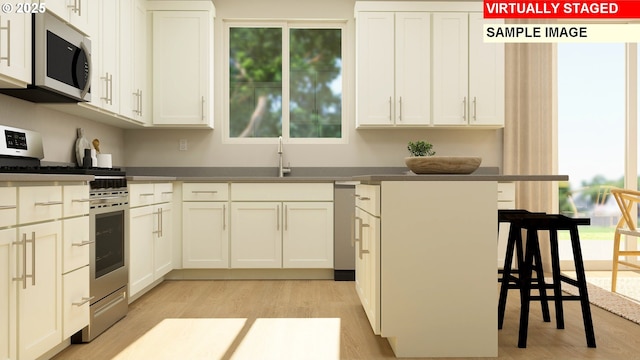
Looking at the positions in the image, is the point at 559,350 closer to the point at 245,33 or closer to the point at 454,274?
the point at 454,274

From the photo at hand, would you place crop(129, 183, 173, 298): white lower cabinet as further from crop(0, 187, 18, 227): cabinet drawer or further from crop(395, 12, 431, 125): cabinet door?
crop(395, 12, 431, 125): cabinet door

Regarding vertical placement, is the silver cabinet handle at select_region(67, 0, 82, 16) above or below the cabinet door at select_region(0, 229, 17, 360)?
above

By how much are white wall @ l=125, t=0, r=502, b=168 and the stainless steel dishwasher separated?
685 mm

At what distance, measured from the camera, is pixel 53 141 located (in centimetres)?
345

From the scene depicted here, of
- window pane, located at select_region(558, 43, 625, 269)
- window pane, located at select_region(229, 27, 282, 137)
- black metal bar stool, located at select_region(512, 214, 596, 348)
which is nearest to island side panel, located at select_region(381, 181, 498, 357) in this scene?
black metal bar stool, located at select_region(512, 214, 596, 348)

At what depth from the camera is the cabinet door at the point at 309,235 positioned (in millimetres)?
4250

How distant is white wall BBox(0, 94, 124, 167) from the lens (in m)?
2.97

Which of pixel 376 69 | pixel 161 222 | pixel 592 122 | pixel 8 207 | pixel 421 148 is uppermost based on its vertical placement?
pixel 376 69

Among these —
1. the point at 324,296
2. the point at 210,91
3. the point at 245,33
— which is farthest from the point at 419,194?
the point at 245,33

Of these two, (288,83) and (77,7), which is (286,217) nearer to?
(288,83)

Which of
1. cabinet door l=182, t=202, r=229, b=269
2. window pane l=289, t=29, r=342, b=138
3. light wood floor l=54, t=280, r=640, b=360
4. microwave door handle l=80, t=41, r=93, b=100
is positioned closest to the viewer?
light wood floor l=54, t=280, r=640, b=360

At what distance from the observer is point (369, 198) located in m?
2.63

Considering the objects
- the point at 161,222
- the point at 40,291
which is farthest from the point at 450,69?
the point at 40,291

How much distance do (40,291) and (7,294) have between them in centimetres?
24
